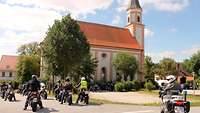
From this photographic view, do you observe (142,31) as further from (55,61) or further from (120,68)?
(55,61)

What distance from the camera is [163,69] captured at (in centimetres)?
6419

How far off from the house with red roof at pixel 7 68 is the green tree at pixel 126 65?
3633 cm

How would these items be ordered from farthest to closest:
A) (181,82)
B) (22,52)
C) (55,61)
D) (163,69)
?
(22,52)
(163,69)
(55,61)
(181,82)

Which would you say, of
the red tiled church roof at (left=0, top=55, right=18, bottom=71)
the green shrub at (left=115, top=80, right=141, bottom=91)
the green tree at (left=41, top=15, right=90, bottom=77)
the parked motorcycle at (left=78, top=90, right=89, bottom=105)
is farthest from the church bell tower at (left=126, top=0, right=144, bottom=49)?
the parked motorcycle at (left=78, top=90, right=89, bottom=105)

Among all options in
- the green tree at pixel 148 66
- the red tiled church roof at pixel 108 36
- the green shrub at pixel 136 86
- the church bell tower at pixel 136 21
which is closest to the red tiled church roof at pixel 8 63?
the red tiled church roof at pixel 108 36

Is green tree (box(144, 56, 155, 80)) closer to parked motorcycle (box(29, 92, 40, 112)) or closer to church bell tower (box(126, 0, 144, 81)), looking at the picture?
church bell tower (box(126, 0, 144, 81))

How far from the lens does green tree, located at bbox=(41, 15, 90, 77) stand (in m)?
36.7

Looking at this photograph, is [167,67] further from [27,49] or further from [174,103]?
[174,103]

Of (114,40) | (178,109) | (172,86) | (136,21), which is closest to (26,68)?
(114,40)

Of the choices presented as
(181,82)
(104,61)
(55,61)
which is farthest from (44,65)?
(104,61)

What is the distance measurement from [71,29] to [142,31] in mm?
41448

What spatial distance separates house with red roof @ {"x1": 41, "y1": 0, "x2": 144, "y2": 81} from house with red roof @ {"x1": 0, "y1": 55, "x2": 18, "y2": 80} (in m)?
30.0

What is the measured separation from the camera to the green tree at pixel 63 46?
120ft

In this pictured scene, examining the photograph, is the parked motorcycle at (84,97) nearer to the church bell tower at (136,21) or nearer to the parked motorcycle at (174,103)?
the parked motorcycle at (174,103)
